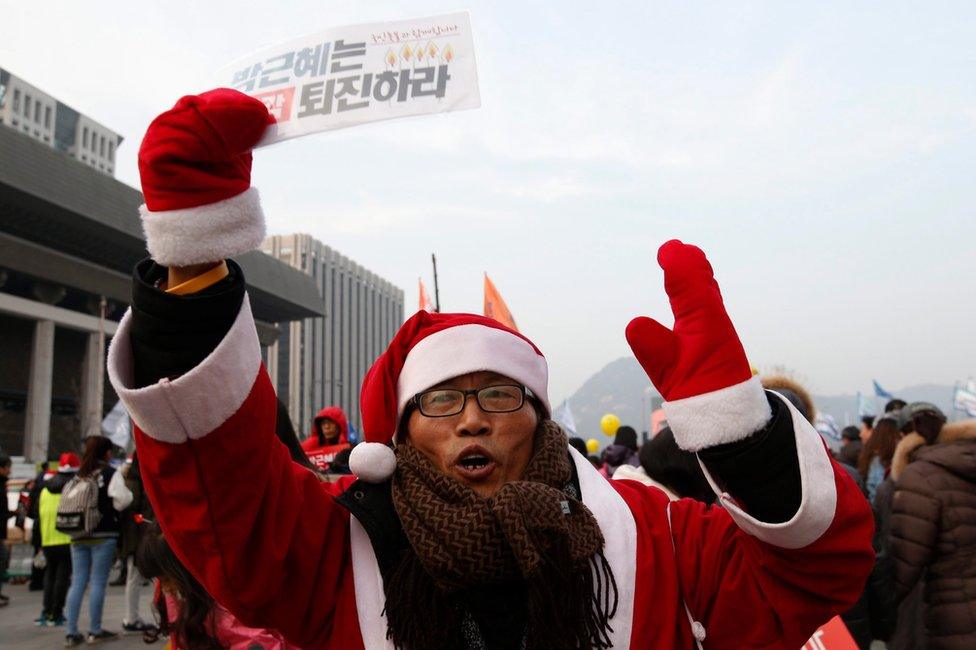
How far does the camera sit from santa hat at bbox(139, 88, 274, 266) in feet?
4.57

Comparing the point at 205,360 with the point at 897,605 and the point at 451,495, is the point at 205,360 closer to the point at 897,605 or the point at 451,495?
the point at 451,495

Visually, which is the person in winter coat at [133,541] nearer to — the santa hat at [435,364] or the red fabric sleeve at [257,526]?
the santa hat at [435,364]

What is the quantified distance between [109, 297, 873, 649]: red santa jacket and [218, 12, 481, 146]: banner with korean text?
663 mm

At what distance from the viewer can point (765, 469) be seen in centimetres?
153

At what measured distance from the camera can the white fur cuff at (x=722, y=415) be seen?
149cm

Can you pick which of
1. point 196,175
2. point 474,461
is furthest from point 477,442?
point 196,175

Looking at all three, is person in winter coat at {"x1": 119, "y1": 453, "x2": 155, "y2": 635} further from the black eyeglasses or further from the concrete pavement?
the black eyeglasses

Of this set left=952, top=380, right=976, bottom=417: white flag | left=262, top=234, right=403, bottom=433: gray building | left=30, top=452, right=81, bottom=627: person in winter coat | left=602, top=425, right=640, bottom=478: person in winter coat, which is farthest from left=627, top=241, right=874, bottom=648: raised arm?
left=262, top=234, right=403, bottom=433: gray building

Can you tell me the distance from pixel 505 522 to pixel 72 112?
3353 inches

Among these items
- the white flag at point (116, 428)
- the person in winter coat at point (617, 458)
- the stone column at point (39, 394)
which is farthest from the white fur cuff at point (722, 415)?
the stone column at point (39, 394)

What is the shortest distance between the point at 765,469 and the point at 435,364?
34.7 inches

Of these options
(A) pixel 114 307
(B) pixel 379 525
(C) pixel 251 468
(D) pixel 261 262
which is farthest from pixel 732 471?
(D) pixel 261 262

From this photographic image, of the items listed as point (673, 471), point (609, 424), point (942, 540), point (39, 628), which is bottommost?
point (39, 628)

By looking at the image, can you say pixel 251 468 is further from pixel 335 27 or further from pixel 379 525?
pixel 335 27
